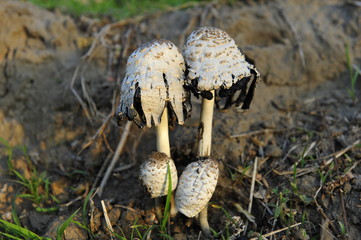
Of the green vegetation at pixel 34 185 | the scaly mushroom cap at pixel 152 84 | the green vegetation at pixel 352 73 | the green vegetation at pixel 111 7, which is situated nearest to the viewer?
the scaly mushroom cap at pixel 152 84

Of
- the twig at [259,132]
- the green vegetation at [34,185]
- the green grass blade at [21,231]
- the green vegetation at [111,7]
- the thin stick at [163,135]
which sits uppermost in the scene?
the green vegetation at [111,7]

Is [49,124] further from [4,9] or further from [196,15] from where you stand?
[196,15]

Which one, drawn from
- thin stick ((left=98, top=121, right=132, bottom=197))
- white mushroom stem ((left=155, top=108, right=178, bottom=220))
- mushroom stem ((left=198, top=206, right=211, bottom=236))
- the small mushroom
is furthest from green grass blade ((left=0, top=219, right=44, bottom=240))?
mushroom stem ((left=198, top=206, right=211, bottom=236))

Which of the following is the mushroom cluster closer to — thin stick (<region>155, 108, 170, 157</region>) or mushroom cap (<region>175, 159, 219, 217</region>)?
mushroom cap (<region>175, 159, 219, 217</region>)

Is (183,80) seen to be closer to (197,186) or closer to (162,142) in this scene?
(162,142)

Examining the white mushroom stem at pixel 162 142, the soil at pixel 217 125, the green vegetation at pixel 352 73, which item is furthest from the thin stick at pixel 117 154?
the green vegetation at pixel 352 73

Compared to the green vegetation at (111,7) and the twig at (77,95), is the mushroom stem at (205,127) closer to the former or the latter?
the twig at (77,95)

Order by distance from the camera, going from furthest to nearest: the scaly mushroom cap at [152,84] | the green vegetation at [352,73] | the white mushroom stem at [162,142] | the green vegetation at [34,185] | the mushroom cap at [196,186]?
the green vegetation at [352,73], the green vegetation at [34,185], the white mushroom stem at [162,142], the mushroom cap at [196,186], the scaly mushroom cap at [152,84]
